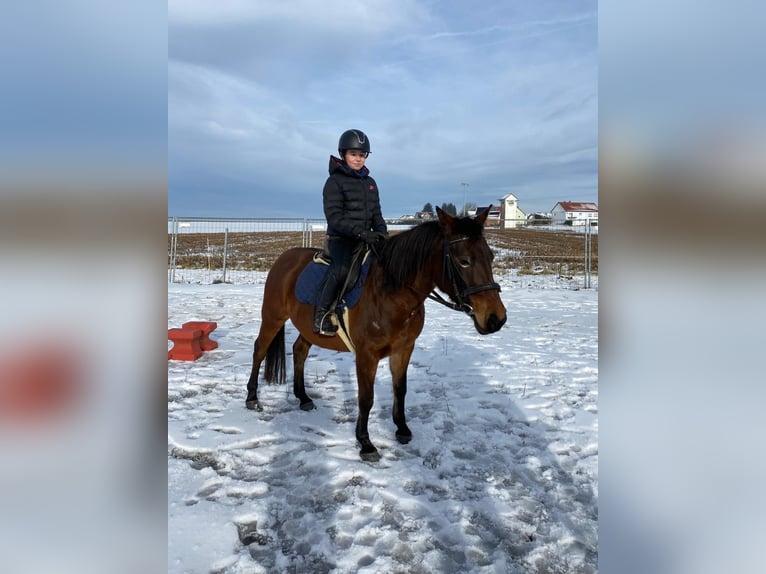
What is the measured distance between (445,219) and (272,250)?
1860 cm

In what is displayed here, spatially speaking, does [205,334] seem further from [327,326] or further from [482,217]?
[482,217]

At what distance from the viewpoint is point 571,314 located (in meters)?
9.64

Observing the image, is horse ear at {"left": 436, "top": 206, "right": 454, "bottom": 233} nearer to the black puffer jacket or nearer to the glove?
the glove

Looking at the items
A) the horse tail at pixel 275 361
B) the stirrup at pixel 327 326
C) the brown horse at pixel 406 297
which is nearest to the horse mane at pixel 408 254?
the brown horse at pixel 406 297

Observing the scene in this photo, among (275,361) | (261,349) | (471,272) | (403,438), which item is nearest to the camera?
(471,272)

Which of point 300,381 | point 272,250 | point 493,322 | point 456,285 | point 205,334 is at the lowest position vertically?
point 300,381

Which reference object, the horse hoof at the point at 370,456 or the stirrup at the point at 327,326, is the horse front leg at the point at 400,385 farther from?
the stirrup at the point at 327,326

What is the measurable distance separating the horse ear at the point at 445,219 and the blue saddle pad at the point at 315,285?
94cm

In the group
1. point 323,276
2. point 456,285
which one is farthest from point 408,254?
point 323,276

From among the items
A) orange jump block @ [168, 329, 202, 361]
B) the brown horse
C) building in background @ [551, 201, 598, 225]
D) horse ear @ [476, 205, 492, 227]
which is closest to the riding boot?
the brown horse

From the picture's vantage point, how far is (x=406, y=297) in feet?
11.5
